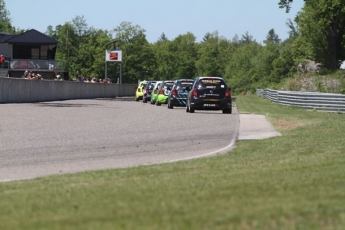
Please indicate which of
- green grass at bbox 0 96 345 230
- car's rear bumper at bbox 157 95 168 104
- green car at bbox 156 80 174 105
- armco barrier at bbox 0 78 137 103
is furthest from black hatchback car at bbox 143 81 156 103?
green grass at bbox 0 96 345 230

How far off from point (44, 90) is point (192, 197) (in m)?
45.8

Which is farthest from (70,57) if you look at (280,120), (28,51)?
(280,120)

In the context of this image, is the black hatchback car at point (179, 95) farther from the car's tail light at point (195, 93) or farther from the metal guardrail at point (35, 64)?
the metal guardrail at point (35, 64)

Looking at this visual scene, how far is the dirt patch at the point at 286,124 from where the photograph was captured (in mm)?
22734

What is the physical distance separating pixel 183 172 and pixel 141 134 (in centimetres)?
830

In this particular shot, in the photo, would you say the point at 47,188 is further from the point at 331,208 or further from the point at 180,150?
the point at 180,150

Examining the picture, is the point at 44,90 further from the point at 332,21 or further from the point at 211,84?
the point at 332,21

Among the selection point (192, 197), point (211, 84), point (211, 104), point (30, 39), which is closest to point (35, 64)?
point (30, 39)

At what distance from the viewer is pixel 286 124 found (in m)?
24.2

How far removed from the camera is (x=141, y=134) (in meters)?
19.1

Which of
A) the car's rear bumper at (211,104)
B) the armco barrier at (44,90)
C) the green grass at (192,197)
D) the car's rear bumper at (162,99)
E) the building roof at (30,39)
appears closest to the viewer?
the green grass at (192,197)

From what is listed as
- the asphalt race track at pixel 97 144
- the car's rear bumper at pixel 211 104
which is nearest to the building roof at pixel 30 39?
the car's rear bumper at pixel 211 104

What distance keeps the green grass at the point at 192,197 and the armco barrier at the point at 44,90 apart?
3300cm

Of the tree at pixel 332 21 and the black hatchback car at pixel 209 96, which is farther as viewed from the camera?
the tree at pixel 332 21
